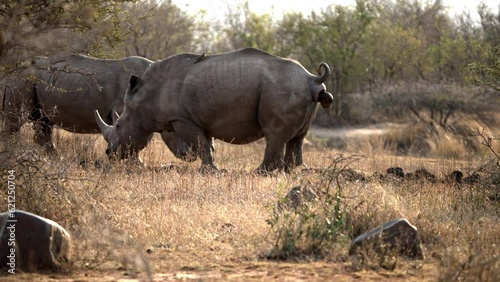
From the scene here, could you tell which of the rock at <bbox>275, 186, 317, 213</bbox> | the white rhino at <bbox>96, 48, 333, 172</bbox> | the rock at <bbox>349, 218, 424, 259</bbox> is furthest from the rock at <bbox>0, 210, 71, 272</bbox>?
the white rhino at <bbox>96, 48, 333, 172</bbox>

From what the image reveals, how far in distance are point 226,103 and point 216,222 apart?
4.83m

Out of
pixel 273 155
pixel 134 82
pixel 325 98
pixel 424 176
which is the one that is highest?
pixel 134 82

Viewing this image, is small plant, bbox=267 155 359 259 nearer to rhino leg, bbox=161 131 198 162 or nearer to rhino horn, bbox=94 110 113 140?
rhino leg, bbox=161 131 198 162

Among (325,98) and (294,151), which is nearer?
(325,98)

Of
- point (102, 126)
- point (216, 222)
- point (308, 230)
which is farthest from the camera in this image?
point (102, 126)

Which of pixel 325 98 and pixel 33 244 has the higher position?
pixel 325 98

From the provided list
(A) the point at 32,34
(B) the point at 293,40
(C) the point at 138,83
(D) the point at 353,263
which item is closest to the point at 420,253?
(D) the point at 353,263

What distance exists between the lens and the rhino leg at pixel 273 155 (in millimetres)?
13234

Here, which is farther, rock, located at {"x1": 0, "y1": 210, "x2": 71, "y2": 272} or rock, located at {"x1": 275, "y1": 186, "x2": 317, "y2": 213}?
rock, located at {"x1": 275, "y1": 186, "x2": 317, "y2": 213}

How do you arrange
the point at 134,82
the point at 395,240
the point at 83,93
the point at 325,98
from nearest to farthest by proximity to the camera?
1. the point at 395,240
2. the point at 325,98
3. the point at 134,82
4. the point at 83,93

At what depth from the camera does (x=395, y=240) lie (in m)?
7.41

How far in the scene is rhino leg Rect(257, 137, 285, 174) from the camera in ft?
43.4

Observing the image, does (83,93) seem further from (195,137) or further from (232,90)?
(232,90)

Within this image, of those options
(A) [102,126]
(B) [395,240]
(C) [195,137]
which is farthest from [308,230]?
(A) [102,126]
